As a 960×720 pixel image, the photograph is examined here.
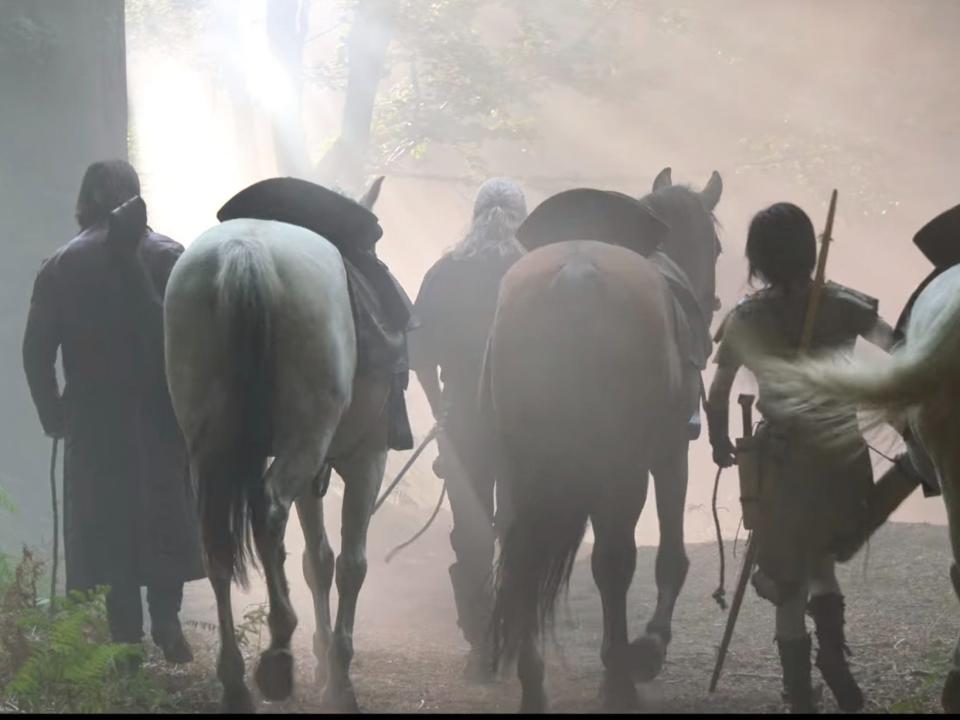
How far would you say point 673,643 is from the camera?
6.98 m

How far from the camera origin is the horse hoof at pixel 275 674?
439 cm

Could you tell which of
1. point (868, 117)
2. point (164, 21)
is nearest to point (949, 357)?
point (868, 117)

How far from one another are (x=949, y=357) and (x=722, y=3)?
1393cm

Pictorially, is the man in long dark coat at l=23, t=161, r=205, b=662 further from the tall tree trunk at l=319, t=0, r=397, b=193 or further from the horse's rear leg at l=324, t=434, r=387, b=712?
the tall tree trunk at l=319, t=0, r=397, b=193

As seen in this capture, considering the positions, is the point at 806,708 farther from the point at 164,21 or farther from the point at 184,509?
the point at 164,21

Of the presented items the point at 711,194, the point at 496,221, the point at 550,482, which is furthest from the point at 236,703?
the point at 711,194

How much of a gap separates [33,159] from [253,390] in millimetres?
4848

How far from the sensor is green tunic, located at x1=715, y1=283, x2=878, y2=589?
4.67 m

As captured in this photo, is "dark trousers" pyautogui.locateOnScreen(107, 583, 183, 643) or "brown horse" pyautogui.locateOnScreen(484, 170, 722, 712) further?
"dark trousers" pyautogui.locateOnScreen(107, 583, 183, 643)

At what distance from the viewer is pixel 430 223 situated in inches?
1053

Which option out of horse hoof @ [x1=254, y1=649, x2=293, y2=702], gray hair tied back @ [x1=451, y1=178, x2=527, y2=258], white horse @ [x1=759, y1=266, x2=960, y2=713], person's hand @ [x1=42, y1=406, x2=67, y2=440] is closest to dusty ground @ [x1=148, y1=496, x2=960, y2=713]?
horse hoof @ [x1=254, y1=649, x2=293, y2=702]

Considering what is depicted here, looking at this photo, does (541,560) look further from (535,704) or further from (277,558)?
(277,558)

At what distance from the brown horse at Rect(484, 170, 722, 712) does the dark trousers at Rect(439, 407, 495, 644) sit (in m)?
1.65

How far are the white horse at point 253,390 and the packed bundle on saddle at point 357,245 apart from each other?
1.18 feet
